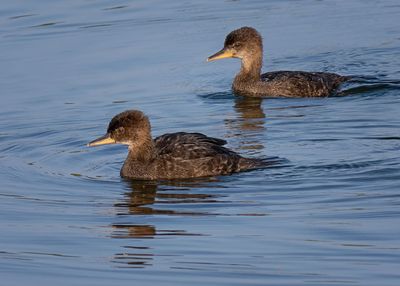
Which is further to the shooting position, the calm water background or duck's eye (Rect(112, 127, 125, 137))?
duck's eye (Rect(112, 127, 125, 137))

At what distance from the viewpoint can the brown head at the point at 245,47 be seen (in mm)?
21234

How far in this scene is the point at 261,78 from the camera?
67.9ft

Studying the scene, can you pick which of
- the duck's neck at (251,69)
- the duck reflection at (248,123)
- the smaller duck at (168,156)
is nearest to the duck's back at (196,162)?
the smaller duck at (168,156)

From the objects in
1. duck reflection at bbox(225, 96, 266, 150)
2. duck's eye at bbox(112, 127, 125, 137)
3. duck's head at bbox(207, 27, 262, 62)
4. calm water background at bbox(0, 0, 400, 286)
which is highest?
duck's head at bbox(207, 27, 262, 62)

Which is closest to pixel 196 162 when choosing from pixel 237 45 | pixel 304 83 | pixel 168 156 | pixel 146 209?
pixel 168 156

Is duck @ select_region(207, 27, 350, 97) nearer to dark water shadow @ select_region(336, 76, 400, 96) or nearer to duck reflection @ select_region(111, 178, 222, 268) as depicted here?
dark water shadow @ select_region(336, 76, 400, 96)

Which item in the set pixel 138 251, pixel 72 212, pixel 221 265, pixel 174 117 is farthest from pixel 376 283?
pixel 174 117

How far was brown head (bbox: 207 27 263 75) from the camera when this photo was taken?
2123 cm

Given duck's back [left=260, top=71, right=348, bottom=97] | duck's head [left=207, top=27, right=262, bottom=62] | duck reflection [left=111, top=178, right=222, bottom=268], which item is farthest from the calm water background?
duck's head [left=207, top=27, right=262, bottom=62]

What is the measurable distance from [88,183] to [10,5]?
40.4ft

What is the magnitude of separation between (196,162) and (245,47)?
→ 6559 millimetres

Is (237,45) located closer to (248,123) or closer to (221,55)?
(221,55)

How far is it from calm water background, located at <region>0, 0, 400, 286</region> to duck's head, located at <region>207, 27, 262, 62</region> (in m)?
0.60

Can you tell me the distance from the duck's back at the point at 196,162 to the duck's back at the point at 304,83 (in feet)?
16.0
